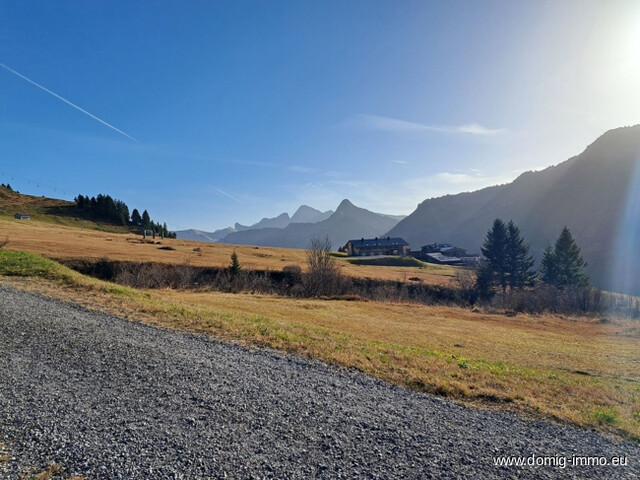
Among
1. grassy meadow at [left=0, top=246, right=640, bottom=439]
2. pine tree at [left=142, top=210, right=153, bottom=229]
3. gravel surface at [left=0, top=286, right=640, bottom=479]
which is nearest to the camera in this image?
gravel surface at [left=0, top=286, right=640, bottom=479]

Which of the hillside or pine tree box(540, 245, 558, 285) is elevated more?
the hillside

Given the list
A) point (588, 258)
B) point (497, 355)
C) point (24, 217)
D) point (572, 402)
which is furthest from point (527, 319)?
point (24, 217)

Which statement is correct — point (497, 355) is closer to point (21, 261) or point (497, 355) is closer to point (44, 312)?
point (44, 312)

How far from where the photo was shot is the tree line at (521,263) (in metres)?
67.2

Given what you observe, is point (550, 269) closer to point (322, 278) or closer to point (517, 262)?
point (517, 262)

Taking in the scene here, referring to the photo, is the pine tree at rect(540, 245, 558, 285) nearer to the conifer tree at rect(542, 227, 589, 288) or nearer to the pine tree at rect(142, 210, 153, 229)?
the conifer tree at rect(542, 227, 589, 288)

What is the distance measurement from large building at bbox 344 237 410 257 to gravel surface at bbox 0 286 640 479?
114 m

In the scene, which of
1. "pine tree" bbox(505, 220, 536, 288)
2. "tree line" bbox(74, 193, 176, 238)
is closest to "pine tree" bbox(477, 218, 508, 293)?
"pine tree" bbox(505, 220, 536, 288)

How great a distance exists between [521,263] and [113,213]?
496 ft

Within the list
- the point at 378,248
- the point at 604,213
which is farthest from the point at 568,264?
the point at 604,213

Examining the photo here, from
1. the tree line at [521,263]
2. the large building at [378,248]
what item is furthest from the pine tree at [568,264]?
the large building at [378,248]

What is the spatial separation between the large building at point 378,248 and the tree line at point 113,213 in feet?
262

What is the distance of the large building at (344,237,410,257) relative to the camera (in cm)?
12131

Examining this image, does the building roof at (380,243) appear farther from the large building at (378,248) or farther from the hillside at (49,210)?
the hillside at (49,210)
